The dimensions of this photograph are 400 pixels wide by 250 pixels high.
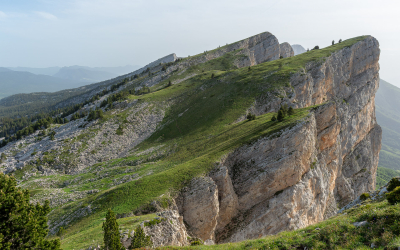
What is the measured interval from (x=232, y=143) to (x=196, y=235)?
63.9 ft

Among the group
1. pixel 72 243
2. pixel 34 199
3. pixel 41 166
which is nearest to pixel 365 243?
pixel 72 243

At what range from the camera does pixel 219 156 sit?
42281 mm

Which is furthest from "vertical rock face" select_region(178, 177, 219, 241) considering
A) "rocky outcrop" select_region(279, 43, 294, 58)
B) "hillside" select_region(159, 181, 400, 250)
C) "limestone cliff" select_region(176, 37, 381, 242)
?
"rocky outcrop" select_region(279, 43, 294, 58)

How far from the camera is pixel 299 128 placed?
43.0 meters

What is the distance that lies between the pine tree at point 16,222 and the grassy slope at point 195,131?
9073mm

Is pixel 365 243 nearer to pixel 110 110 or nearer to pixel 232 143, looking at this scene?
pixel 232 143

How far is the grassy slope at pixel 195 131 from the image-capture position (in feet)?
119

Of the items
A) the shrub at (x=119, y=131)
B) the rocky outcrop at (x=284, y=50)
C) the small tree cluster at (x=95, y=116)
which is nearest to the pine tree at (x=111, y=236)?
the shrub at (x=119, y=131)

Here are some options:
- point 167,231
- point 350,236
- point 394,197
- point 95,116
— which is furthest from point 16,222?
point 95,116

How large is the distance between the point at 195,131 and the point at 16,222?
1972 inches

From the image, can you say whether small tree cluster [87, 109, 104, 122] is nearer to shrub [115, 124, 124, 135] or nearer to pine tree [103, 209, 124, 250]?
shrub [115, 124, 124, 135]

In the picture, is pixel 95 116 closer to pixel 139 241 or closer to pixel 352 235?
pixel 139 241

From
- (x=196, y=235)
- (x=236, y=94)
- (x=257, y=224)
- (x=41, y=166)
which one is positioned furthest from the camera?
(x=236, y=94)

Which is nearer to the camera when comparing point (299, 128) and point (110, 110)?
point (299, 128)
